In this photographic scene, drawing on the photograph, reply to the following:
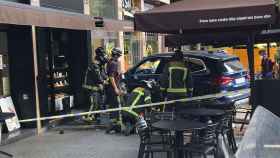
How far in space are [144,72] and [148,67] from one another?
11.7 inches

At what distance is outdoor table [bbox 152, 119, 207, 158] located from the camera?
643cm

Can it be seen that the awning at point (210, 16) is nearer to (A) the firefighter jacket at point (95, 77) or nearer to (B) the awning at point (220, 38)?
(A) the firefighter jacket at point (95, 77)

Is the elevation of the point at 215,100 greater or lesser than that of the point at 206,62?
lesser

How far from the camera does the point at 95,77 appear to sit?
11195mm

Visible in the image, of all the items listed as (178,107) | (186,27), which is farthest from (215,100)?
(186,27)

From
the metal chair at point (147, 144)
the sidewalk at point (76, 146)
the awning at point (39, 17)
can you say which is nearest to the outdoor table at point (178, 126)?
the metal chair at point (147, 144)

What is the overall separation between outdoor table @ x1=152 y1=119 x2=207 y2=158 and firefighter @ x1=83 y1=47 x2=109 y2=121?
441cm

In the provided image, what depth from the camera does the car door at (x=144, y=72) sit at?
1224 cm

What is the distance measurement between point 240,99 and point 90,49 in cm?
468

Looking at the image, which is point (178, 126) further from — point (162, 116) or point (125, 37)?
point (125, 37)

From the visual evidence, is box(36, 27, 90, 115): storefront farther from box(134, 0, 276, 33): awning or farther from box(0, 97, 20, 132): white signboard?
box(134, 0, 276, 33): awning

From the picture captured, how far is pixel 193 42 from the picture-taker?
1283cm

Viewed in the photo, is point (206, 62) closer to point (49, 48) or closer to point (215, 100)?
point (215, 100)

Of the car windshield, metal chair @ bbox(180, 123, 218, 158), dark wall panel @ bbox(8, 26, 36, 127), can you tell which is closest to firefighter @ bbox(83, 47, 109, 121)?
dark wall panel @ bbox(8, 26, 36, 127)
